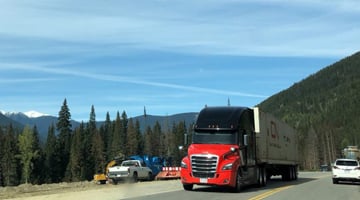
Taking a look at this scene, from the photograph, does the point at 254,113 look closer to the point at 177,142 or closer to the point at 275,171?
the point at 275,171

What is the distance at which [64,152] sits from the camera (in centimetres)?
12062

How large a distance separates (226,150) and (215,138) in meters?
0.93

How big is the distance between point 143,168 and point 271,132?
13.4 m

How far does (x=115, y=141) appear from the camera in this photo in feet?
434

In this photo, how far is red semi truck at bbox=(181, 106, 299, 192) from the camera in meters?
23.0

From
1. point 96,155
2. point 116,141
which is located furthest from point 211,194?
point 116,141

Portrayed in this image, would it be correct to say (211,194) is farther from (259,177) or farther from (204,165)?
(259,177)

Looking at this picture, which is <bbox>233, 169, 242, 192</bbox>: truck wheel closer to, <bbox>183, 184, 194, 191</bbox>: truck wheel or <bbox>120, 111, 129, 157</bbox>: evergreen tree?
<bbox>183, 184, 194, 191</bbox>: truck wheel

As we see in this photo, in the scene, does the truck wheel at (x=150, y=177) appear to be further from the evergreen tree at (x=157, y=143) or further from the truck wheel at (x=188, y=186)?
the evergreen tree at (x=157, y=143)

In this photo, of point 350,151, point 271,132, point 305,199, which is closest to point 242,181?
point 305,199

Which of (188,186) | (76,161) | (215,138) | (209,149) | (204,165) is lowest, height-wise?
(188,186)

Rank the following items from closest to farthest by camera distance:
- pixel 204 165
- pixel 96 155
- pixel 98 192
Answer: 1. pixel 204 165
2. pixel 98 192
3. pixel 96 155

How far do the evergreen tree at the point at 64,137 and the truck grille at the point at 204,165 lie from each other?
9748 cm

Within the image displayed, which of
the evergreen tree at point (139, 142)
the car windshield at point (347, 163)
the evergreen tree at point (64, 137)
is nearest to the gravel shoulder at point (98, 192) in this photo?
the car windshield at point (347, 163)
